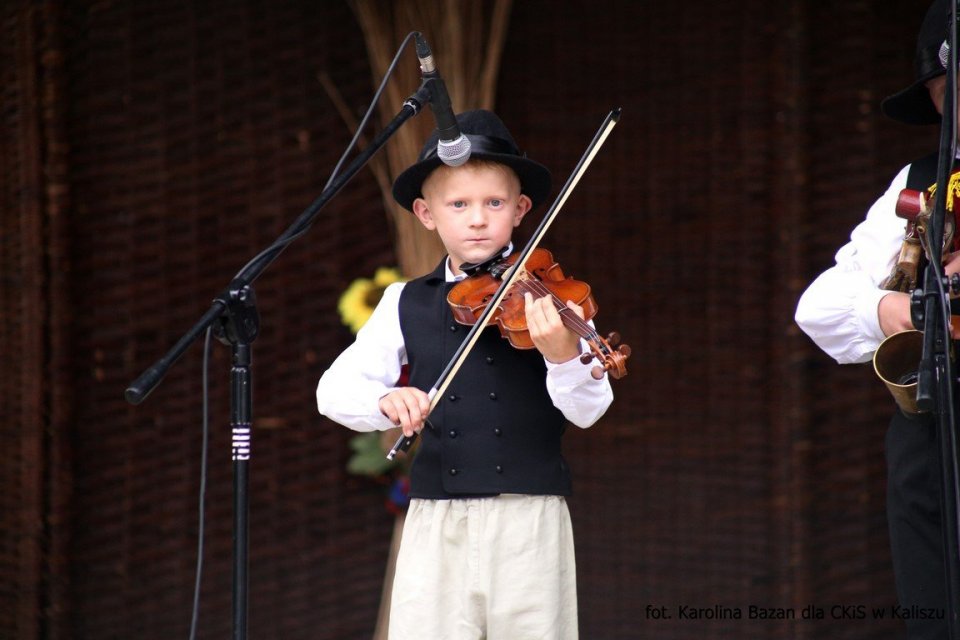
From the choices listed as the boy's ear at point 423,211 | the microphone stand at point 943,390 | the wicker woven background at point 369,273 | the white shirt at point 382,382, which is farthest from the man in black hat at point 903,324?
the wicker woven background at point 369,273

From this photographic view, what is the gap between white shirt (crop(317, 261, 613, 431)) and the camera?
7.77ft

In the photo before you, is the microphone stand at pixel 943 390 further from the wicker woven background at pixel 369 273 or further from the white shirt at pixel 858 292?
the wicker woven background at pixel 369 273

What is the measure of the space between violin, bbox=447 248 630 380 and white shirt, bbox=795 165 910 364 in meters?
0.51

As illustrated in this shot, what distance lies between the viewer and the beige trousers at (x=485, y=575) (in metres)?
→ 2.41

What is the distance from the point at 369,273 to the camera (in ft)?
12.8

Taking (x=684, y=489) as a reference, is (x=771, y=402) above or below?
above

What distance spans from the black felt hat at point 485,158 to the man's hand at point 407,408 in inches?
19.1

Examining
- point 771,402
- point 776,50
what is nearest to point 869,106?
point 776,50

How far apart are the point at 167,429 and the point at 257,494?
33 centimetres

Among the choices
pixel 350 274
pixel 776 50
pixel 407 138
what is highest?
pixel 776 50

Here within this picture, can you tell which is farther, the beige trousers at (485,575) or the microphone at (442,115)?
the beige trousers at (485,575)

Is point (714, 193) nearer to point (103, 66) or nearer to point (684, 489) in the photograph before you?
point (684, 489)

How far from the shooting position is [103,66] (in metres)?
3.81

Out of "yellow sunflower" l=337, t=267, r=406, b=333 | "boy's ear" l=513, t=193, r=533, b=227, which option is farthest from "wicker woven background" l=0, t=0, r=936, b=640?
"boy's ear" l=513, t=193, r=533, b=227
